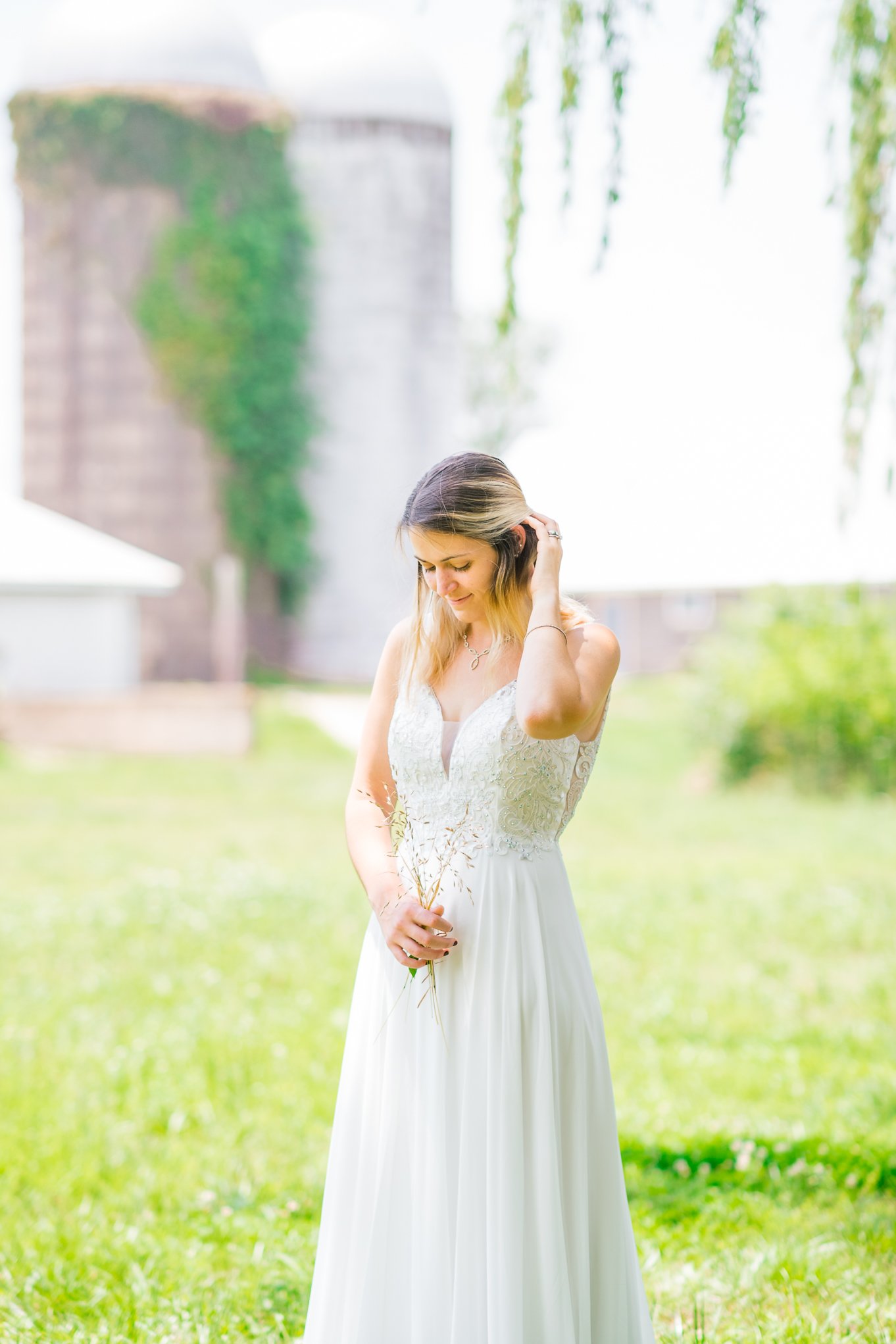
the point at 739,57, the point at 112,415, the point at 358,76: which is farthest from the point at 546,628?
the point at 358,76

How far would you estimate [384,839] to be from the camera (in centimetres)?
304

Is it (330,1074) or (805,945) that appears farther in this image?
(805,945)

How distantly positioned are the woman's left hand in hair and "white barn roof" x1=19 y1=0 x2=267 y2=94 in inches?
946

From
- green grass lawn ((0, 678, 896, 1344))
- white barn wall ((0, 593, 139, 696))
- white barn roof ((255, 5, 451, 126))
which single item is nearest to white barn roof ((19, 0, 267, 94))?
white barn roof ((255, 5, 451, 126))

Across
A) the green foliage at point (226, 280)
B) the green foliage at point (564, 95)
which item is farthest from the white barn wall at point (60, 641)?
the green foliage at point (564, 95)

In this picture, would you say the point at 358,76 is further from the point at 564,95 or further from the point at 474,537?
the point at 474,537

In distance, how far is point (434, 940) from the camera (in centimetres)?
275

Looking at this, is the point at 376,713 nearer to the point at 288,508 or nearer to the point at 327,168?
the point at 288,508

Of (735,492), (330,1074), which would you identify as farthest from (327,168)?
(330,1074)

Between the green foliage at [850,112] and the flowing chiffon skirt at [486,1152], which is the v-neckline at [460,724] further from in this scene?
the green foliage at [850,112]

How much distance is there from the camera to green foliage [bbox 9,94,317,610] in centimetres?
2430

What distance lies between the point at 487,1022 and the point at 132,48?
2480cm

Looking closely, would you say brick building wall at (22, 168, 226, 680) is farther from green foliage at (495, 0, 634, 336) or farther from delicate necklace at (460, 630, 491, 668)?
delicate necklace at (460, 630, 491, 668)

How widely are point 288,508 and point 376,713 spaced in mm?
22984
